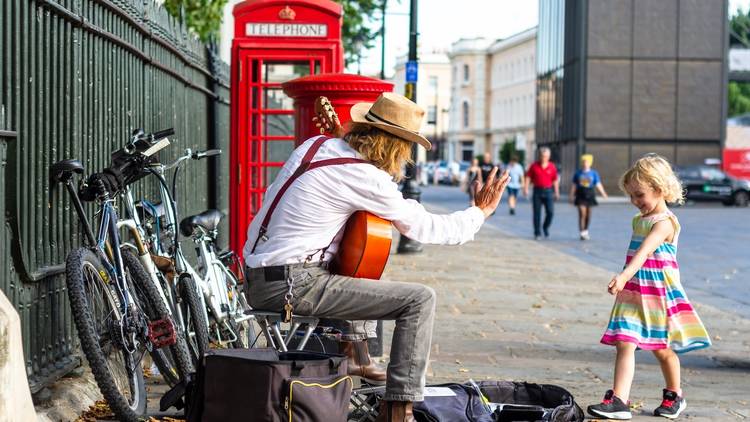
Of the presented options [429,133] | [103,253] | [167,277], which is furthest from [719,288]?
[429,133]

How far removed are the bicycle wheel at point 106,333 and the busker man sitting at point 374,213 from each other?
0.65m

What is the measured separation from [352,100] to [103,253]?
238 cm

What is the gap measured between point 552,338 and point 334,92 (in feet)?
9.78

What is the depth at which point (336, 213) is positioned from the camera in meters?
5.34

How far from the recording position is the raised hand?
5.35 metres

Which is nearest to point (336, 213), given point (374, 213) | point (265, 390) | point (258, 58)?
point (374, 213)

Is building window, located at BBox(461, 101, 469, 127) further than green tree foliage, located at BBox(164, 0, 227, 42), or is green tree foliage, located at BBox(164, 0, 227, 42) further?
building window, located at BBox(461, 101, 469, 127)

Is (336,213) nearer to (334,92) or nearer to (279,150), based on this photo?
(334,92)

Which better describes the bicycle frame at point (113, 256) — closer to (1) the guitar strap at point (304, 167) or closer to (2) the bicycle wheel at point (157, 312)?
(2) the bicycle wheel at point (157, 312)

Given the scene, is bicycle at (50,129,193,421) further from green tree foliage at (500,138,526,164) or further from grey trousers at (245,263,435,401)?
green tree foliage at (500,138,526,164)

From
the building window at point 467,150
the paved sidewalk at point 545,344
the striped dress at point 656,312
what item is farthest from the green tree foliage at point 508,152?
the striped dress at point 656,312

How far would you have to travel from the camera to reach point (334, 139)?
18.0 feet

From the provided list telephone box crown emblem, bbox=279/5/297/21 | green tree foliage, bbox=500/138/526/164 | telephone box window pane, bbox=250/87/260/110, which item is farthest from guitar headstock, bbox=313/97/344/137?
green tree foliage, bbox=500/138/526/164

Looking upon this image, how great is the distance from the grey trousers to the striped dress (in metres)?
1.75
